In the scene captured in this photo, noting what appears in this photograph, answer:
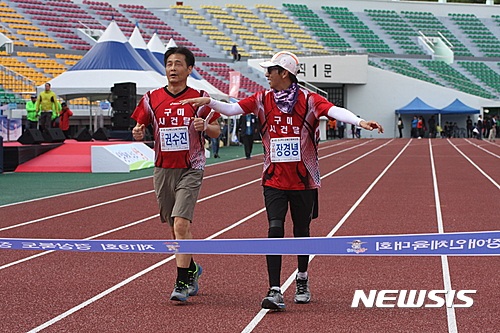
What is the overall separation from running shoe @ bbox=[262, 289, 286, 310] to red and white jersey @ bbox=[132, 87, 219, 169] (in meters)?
1.13

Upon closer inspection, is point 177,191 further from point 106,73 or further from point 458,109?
point 458,109

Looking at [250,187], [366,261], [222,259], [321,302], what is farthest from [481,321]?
[250,187]

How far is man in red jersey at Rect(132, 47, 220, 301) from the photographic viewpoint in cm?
516

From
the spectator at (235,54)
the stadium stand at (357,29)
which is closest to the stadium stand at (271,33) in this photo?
the stadium stand at (357,29)

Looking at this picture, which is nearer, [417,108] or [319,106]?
[319,106]

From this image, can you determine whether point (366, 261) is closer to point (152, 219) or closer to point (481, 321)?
point (481, 321)

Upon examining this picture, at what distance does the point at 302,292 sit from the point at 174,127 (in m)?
1.49

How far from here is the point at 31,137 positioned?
18.2m

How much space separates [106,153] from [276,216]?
13.2 meters

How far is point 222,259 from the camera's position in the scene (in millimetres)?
6668

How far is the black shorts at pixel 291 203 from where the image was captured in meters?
4.96

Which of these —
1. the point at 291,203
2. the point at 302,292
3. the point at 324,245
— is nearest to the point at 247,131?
the point at 291,203

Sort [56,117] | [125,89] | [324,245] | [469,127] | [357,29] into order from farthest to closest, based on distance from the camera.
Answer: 1. [357,29]
2. [469,127]
3. [56,117]
4. [125,89]
5. [324,245]

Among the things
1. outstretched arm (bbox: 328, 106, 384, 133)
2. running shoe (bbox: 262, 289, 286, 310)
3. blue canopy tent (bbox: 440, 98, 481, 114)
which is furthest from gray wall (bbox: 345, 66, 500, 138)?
running shoe (bbox: 262, 289, 286, 310)
